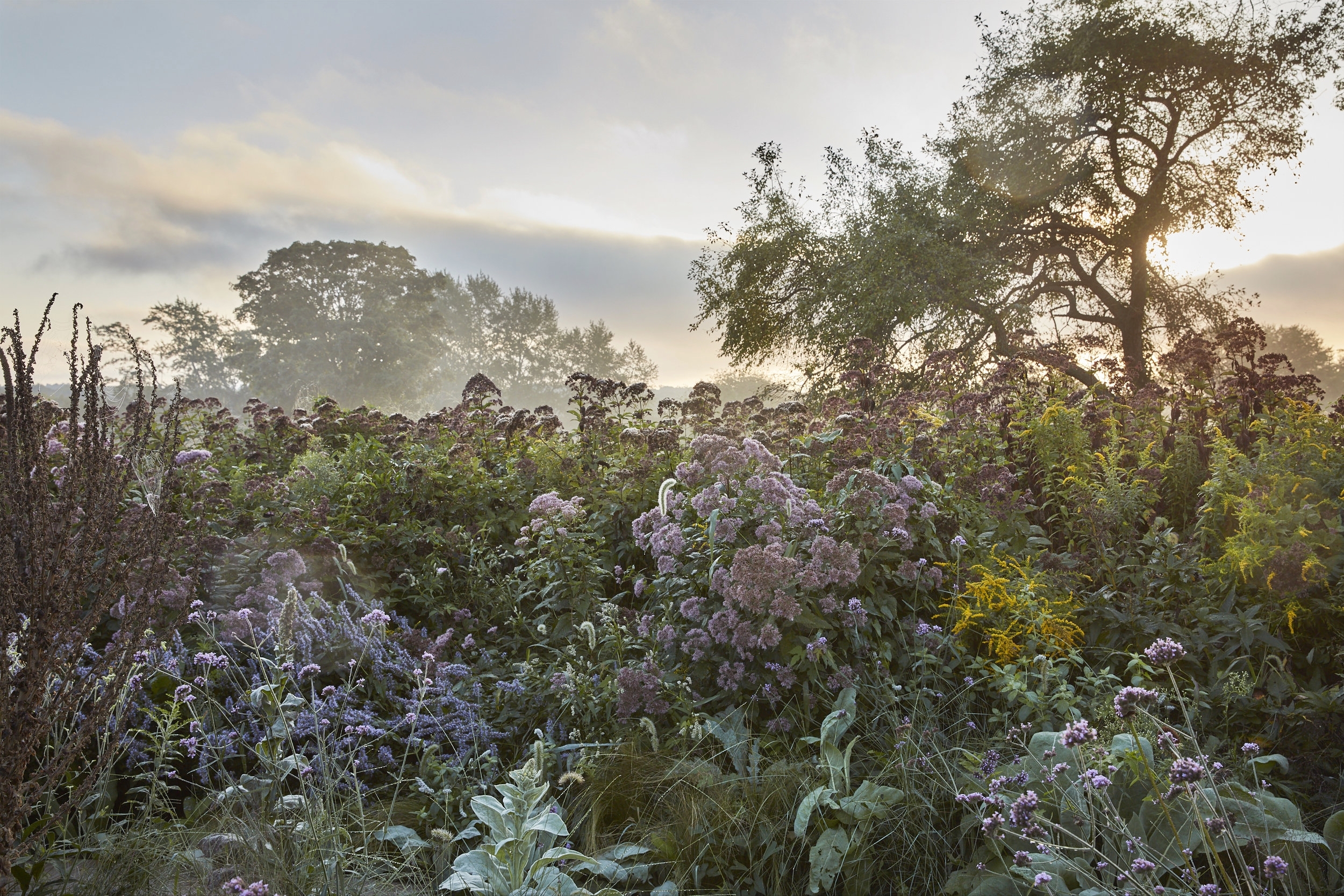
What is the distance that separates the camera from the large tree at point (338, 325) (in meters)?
36.1

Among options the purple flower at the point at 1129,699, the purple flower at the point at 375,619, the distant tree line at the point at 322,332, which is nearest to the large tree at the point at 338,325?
the distant tree line at the point at 322,332

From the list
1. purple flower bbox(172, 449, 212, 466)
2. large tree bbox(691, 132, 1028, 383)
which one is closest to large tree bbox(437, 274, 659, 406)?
large tree bbox(691, 132, 1028, 383)

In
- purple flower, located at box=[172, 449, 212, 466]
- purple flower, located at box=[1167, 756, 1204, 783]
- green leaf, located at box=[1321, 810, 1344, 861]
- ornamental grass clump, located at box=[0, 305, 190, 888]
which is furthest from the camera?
purple flower, located at box=[172, 449, 212, 466]

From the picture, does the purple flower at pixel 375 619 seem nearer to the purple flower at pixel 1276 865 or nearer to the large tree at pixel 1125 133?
the purple flower at pixel 1276 865

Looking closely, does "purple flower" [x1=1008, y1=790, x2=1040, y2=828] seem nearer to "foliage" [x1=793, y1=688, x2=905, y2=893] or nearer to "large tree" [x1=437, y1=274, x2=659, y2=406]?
"foliage" [x1=793, y1=688, x2=905, y2=893]

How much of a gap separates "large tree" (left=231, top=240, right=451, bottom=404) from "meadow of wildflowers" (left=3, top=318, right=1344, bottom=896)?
33901 mm

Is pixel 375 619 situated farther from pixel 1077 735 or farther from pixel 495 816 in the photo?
pixel 1077 735

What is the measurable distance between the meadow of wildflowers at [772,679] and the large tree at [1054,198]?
28.4 ft

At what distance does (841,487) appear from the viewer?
3.31 metres

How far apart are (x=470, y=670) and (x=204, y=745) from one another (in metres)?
1.01

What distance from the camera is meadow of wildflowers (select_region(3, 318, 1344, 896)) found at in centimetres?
202

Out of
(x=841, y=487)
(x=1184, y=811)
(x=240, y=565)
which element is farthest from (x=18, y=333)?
(x=1184, y=811)

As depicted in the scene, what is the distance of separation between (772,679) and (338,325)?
3859cm

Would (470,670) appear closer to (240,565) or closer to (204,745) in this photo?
(204,745)
